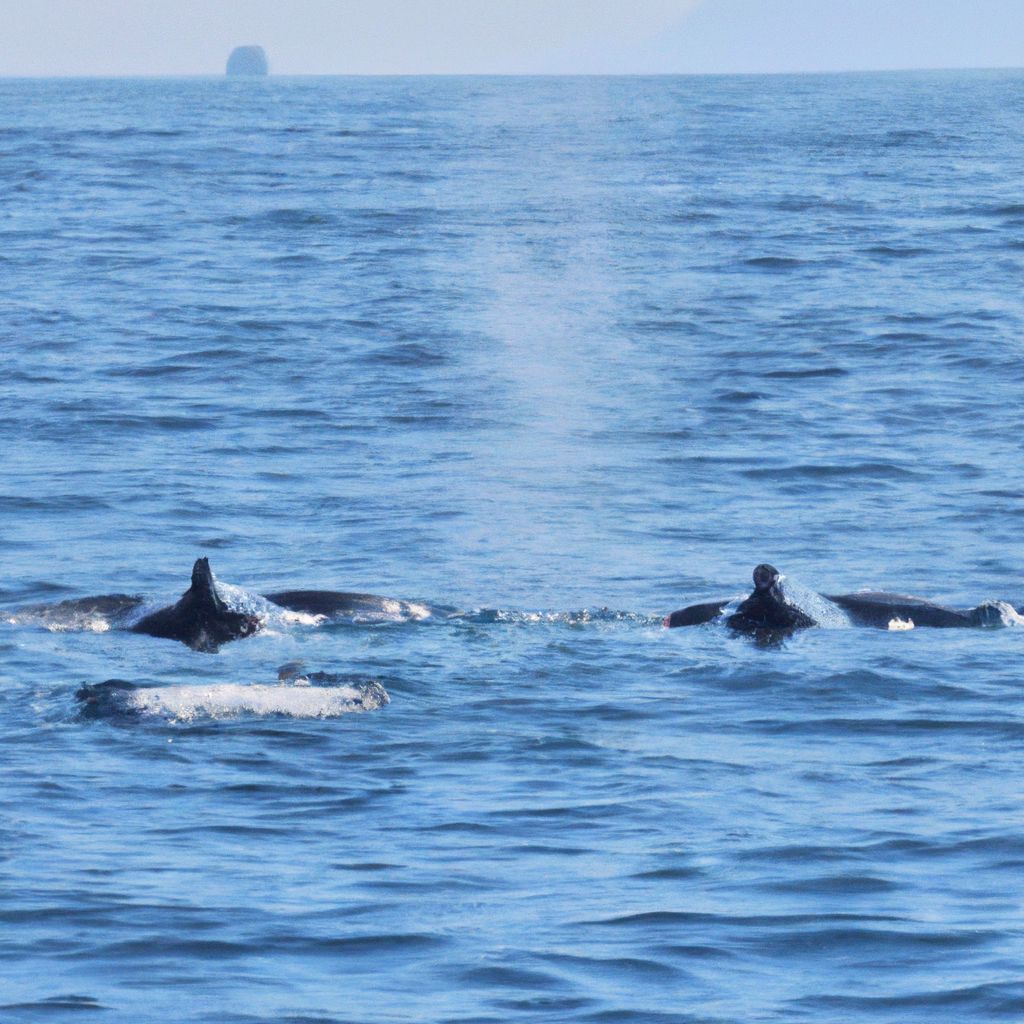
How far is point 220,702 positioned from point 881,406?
16281 millimetres

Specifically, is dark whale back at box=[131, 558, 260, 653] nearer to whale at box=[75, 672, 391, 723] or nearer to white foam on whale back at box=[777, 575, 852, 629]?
whale at box=[75, 672, 391, 723]

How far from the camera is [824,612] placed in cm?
1688

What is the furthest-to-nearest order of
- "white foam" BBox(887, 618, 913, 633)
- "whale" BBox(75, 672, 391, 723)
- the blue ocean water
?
1. "white foam" BBox(887, 618, 913, 633)
2. "whale" BBox(75, 672, 391, 723)
3. the blue ocean water

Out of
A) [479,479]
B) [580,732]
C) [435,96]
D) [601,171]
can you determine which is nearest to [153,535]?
[479,479]

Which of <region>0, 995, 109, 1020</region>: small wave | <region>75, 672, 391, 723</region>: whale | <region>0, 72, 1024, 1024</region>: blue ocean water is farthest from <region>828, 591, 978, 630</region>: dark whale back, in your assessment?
<region>0, 995, 109, 1020</region>: small wave

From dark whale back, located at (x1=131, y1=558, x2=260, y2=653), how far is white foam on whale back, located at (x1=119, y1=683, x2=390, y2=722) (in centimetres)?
207

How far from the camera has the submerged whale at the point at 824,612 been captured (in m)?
16.5

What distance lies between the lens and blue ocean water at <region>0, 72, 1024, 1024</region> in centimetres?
977

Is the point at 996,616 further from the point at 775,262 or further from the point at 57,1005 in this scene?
the point at 775,262

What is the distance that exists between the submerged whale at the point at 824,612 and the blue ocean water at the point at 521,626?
1.09 feet

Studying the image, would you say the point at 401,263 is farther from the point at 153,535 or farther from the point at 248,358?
the point at 153,535

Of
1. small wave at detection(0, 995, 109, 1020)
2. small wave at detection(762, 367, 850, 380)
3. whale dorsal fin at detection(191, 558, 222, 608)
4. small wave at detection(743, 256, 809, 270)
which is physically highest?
small wave at detection(743, 256, 809, 270)

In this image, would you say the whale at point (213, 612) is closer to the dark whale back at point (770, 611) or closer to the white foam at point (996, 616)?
the dark whale back at point (770, 611)

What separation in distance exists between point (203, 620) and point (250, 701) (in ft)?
8.61
